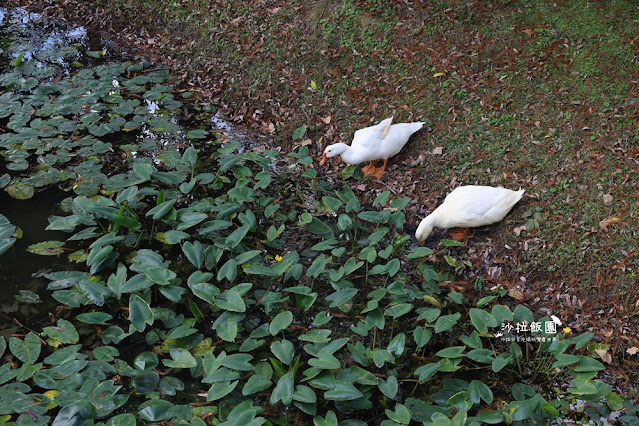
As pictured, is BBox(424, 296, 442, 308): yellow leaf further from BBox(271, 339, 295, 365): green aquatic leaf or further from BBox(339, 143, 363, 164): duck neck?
BBox(339, 143, 363, 164): duck neck

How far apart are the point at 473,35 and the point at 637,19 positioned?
5.00 ft

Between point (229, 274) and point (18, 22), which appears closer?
point (229, 274)

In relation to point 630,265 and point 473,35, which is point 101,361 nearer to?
point 630,265

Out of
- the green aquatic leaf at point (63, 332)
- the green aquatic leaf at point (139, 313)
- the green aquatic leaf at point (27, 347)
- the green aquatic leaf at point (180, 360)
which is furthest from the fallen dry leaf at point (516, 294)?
the green aquatic leaf at point (27, 347)

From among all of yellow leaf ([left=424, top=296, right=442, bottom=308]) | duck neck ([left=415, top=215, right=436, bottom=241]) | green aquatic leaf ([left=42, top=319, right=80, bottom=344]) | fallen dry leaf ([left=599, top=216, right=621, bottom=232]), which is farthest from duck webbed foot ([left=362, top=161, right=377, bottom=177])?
green aquatic leaf ([left=42, top=319, right=80, bottom=344])

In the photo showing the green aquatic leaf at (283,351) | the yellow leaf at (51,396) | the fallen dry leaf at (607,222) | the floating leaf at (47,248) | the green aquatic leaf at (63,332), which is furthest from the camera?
the floating leaf at (47,248)

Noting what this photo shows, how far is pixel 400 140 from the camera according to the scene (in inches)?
189

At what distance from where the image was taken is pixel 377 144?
4.72 metres

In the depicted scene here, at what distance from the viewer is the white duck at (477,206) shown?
412cm

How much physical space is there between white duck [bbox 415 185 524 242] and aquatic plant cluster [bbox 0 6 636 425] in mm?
205

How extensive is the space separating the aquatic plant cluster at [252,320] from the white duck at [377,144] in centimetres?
33

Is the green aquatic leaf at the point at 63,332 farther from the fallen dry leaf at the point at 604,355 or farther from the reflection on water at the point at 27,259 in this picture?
the fallen dry leaf at the point at 604,355

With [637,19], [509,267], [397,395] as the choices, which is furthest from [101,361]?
[637,19]

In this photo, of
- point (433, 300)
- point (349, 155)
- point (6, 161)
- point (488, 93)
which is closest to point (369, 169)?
point (349, 155)
